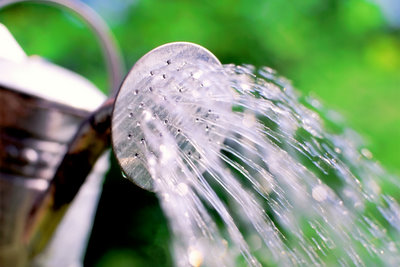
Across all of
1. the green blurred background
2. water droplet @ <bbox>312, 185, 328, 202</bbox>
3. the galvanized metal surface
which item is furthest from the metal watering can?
the green blurred background

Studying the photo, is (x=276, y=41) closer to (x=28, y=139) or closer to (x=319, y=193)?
(x=319, y=193)

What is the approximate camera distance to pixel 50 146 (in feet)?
2.74

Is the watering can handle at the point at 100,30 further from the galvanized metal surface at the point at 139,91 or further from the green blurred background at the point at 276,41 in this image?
the green blurred background at the point at 276,41

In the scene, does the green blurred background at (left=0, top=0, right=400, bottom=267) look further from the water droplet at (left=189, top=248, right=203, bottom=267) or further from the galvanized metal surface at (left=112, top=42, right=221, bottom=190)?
the galvanized metal surface at (left=112, top=42, right=221, bottom=190)

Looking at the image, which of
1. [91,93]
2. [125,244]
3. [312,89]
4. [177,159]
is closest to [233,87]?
[177,159]

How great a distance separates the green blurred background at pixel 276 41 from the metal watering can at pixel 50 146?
107cm

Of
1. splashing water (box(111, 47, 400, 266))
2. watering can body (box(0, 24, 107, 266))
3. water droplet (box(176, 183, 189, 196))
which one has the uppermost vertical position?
splashing water (box(111, 47, 400, 266))

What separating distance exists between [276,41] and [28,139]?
1.31 meters

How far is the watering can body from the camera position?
792 mm

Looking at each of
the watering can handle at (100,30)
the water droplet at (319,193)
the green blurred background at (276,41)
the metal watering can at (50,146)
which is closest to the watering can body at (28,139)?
the metal watering can at (50,146)

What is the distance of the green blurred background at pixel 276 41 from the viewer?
1.96m

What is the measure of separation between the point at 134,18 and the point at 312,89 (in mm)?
658

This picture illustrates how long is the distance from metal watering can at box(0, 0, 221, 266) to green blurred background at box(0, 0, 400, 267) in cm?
107

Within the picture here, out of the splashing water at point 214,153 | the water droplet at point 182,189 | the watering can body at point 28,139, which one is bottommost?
the watering can body at point 28,139
